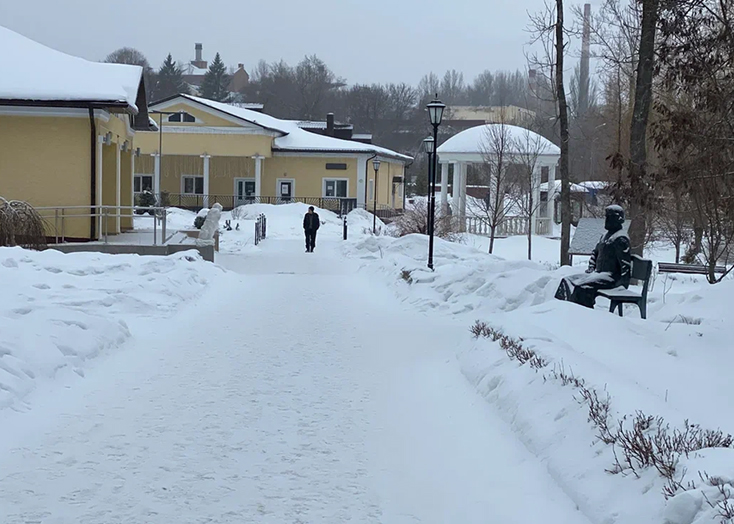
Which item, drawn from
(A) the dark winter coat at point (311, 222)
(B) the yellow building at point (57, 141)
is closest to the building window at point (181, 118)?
(A) the dark winter coat at point (311, 222)

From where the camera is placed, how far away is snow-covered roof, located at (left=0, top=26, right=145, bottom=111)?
21.9m

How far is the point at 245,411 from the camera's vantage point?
7.39 m

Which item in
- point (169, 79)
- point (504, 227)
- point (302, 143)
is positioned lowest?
point (504, 227)

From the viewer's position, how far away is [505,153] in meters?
35.1

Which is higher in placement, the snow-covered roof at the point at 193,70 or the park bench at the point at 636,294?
the snow-covered roof at the point at 193,70

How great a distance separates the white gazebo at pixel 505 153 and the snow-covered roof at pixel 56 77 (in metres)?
16.1

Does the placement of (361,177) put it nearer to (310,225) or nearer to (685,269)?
(310,225)

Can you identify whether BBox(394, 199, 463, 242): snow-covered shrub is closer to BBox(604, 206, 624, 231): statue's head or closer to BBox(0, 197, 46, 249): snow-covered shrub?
BBox(0, 197, 46, 249): snow-covered shrub

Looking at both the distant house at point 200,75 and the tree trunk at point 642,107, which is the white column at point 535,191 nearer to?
the tree trunk at point 642,107

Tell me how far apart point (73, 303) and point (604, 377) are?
24.9 feet

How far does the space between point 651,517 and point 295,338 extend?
7.30m

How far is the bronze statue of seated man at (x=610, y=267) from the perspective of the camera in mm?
11188

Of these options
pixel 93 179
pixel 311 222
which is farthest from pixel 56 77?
pixel 311 222

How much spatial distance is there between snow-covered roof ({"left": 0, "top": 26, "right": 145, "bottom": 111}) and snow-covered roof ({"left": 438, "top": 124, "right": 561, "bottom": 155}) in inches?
618
